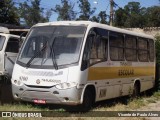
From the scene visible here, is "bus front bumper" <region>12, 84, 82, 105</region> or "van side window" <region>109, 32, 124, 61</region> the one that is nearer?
"bus front bumper" <region>12, 84, 82, 105</region>

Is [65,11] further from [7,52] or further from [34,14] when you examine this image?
[7,52]

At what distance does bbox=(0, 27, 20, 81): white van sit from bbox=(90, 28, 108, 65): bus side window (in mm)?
3149

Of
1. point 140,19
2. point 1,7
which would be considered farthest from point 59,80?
point 140,19

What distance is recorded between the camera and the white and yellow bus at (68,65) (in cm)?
1059

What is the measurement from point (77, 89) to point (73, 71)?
1.69ft

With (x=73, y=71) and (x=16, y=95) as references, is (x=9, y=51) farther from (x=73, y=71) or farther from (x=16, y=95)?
(x=73, y=71)

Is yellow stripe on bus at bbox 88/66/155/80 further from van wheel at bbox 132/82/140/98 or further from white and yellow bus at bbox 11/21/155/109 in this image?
van wheel at bbox 132/82/140/98

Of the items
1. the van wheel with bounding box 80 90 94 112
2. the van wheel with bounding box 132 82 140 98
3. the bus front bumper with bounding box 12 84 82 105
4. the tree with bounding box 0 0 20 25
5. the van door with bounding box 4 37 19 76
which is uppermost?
the tree with bounding box 0 0 20 25

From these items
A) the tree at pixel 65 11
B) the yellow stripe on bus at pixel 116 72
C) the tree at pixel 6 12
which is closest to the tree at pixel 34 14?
the tree at pixel 65 11

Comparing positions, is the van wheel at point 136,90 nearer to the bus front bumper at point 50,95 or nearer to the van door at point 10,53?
the van door at point 10,53

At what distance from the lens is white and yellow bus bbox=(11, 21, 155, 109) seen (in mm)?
10589

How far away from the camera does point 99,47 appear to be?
1205 centimetres

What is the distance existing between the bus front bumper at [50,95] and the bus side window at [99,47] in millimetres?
1376

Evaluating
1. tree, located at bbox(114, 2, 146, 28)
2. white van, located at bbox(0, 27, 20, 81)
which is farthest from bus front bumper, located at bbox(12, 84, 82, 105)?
tree, located at bbox(114, 2, 146, 28)
